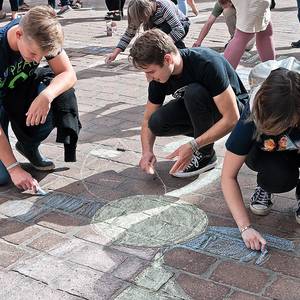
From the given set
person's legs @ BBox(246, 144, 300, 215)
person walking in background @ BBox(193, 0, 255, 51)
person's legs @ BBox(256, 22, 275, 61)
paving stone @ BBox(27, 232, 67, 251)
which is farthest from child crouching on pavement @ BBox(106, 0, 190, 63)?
paving stone @ BBox(27, 232, 67, 251)

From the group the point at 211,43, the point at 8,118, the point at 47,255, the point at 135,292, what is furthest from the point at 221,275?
the point at 211,43

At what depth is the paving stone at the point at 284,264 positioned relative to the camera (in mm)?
2213

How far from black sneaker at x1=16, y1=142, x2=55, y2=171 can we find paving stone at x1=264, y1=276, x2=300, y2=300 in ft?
5.48

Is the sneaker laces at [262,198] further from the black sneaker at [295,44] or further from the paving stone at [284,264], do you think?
the black sneaker at [295,44]

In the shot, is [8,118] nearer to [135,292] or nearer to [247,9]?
[135,292]

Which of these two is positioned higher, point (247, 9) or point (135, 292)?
point (247, 9)

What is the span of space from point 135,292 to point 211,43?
508 cm

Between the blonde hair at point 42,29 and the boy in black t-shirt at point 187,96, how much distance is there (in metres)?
0.40

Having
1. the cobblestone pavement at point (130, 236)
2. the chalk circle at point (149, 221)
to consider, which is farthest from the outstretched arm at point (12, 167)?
the chalk circle at point (149, 221)

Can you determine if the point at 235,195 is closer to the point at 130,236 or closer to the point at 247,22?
the point at 130,236

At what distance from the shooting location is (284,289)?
210cm

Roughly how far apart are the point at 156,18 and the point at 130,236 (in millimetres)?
2112

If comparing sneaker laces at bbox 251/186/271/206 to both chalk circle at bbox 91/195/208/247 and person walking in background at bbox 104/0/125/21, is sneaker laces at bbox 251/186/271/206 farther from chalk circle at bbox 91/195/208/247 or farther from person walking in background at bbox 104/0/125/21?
person walking in background at bbox 104/0/125/21

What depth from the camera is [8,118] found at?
318cm
